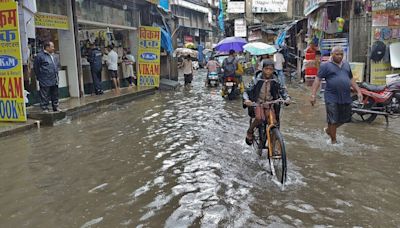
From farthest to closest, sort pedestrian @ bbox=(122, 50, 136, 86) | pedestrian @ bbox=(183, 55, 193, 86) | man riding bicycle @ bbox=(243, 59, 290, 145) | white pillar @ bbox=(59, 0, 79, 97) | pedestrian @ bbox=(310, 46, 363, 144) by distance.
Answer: pedestrian @ bbox=(183, 55, 193, 86)
pedestrian @ bbox=(122, 50, 136, 86)
white pillar @ bbox=(59, 0, 79, 97)
pedestrian @ bbox=(310, 46, 363, 144)
man riding bicycle @ bbox=(243, 59, 290, 145)

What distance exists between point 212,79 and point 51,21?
28.3 feet

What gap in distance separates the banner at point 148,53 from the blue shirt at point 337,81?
10.8m

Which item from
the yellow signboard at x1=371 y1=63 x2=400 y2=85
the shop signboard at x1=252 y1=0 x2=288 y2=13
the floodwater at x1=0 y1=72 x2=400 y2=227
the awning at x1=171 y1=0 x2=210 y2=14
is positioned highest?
the awning at x1=171 y1=0 x2=210 y2=14

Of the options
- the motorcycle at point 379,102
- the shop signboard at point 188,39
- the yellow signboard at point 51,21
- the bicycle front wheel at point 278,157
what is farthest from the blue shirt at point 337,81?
the shop signboard at point 188,39

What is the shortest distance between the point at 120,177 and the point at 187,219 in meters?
1.77

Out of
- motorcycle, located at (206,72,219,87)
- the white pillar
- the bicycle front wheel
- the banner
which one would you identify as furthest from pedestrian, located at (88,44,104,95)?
the bicycle front wheel

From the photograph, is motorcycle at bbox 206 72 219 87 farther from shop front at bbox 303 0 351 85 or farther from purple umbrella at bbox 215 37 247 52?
shop front at bbox 303 0 351 85

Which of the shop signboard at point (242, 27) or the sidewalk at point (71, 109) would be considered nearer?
the sidewalk at point (71, 109)

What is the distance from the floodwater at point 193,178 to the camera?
4352 mm

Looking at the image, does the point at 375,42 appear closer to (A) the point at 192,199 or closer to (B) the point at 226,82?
(B) the point at 226,82

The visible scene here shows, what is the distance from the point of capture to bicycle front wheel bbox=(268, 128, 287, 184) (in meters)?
5.29

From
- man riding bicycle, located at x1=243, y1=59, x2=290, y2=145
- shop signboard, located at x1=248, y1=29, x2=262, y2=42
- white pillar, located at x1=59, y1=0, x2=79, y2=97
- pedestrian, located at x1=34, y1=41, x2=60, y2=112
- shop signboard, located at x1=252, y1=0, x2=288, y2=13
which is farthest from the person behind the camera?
shop signboard, located at x1=248, y1=29, x2=262, y2=42

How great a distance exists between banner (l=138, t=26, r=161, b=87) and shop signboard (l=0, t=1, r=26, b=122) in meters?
7.98

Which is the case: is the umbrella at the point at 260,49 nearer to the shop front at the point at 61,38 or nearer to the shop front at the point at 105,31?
the shop front at the point at 105,31
